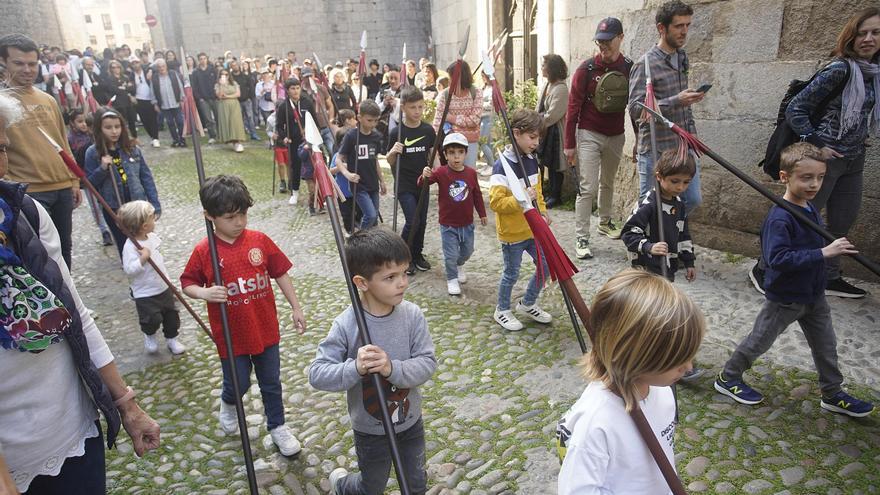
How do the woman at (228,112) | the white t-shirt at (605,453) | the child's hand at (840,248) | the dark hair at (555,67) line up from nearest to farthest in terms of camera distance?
1. the white t-shirt at (605,453)
2. the child's hand at (840,248)
3. the dark hair at (555,67)
4. the woman at (228,112)

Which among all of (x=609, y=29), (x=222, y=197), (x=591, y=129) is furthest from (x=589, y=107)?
(x=222, y=197)

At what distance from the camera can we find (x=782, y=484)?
289cm

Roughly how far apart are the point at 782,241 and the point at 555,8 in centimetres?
564

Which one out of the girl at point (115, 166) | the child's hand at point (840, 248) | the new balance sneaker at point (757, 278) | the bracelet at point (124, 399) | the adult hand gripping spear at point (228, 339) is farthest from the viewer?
the girl at point (115, 166)

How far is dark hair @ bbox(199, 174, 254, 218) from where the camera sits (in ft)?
10.0

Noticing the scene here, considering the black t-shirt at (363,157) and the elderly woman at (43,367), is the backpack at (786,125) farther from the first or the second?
the elderly woman at (43,367)

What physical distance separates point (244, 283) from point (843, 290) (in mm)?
4690

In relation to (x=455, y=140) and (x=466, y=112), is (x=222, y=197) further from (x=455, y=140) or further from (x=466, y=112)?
(x=466, y=112)

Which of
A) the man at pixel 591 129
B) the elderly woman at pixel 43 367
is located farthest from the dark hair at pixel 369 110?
the elderly woman at pixel 43 367

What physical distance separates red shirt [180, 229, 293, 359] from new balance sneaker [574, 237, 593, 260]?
359 centimetres

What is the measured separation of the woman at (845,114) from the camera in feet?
13.2

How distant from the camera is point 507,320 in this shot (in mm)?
4797

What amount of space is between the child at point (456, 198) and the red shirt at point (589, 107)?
4.19 ft

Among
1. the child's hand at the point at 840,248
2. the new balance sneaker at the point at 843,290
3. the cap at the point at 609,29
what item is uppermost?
the cap at the point at 609,29
